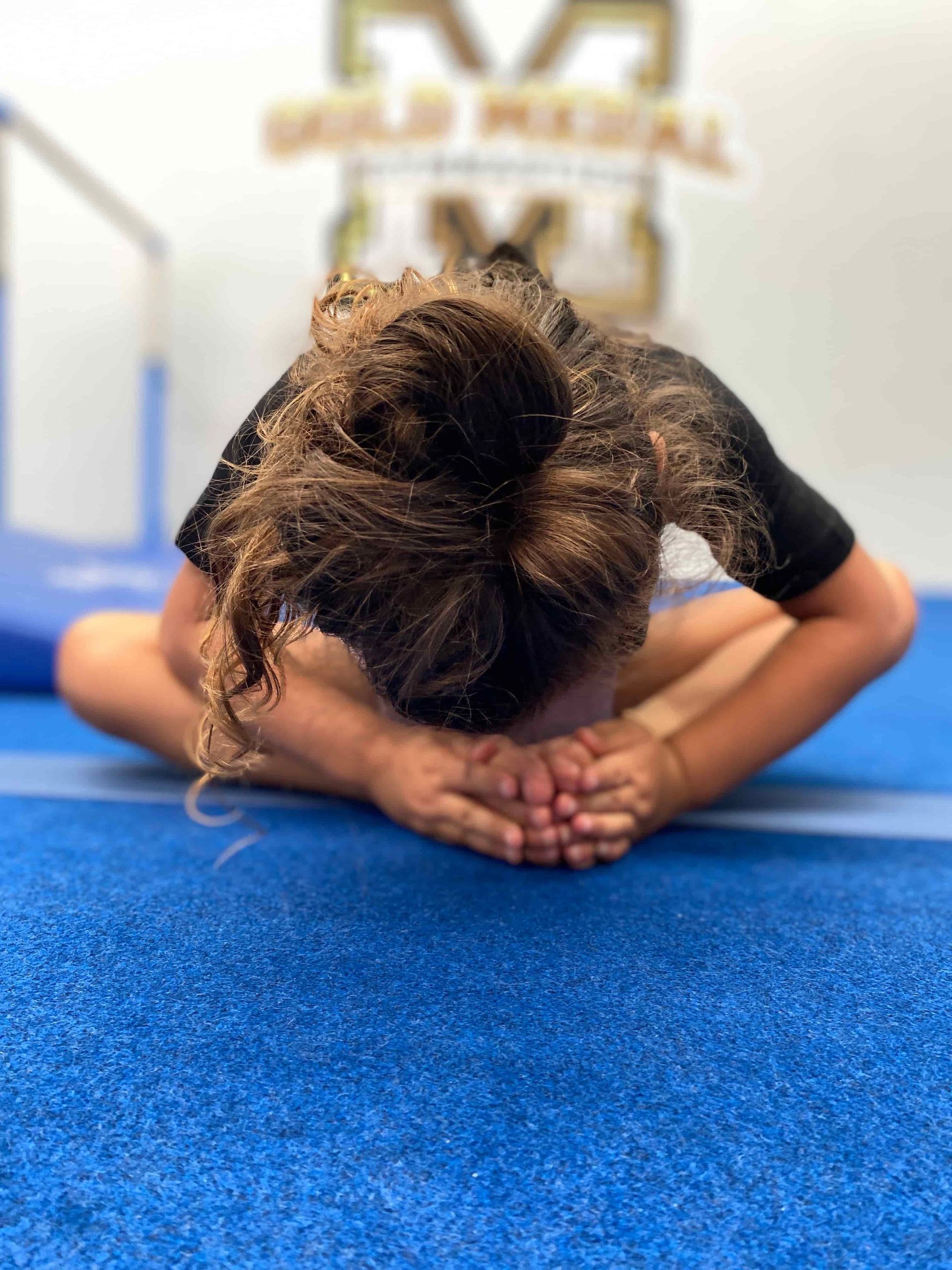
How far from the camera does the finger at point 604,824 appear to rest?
60 cm

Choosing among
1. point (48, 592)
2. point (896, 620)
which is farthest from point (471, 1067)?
point (48, 592)

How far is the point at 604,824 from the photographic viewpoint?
61 centimetres

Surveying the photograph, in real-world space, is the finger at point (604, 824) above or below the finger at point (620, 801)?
below

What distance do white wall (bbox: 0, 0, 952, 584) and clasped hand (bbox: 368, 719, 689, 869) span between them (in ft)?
7.22

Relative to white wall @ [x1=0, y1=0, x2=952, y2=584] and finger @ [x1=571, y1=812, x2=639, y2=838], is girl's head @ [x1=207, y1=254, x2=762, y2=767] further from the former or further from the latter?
white wall @ [x1=0, y1=0, x2=952, y2=584]

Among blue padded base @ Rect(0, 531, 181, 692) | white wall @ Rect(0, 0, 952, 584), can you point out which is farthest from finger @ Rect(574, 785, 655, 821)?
white wall @ Rect(0, 0, 952, 584)

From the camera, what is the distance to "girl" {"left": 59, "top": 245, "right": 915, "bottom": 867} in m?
0.40

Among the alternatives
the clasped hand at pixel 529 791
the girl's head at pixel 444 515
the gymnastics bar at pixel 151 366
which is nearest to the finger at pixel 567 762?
the clasped hand at pixel 529 791

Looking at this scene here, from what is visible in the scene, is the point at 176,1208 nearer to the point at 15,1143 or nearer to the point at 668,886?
the point at 15,1143

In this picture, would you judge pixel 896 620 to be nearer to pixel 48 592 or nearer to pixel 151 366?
pixel 48 592

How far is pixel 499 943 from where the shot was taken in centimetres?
50

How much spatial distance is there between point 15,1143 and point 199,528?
0.94 ft

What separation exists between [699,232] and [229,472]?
99.6 inches

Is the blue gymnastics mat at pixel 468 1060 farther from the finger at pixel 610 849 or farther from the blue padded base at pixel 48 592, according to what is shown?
the blue padded base at pixel 48 592
